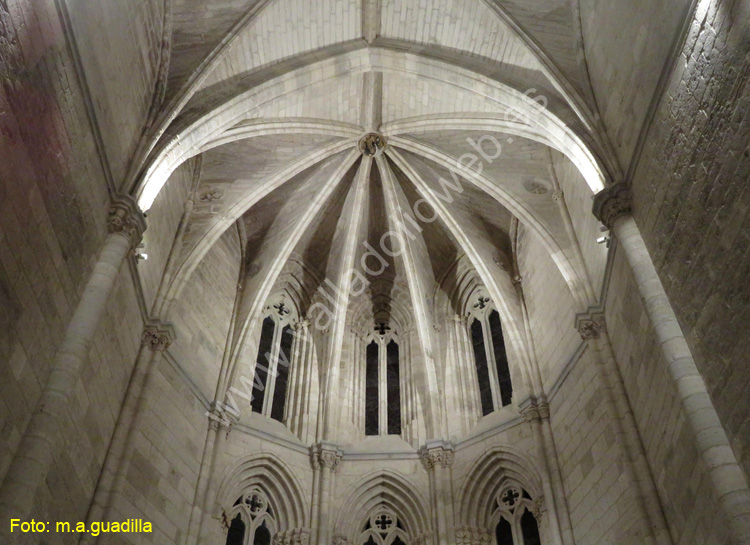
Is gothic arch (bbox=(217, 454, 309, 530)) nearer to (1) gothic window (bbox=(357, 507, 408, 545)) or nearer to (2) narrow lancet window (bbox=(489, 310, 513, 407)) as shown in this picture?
(1) gothic window (bbox=(357, 507, 408, 545))

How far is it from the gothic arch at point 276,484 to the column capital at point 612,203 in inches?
287

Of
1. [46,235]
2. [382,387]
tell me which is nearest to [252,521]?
[382,387]

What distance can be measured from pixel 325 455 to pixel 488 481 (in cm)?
302

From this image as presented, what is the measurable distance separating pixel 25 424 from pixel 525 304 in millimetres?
9654

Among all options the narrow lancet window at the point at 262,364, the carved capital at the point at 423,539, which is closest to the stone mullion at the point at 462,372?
the carved capital at the point at 423,539

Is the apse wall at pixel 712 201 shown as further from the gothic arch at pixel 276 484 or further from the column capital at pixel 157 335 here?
the gothic arch at pixel 276 484

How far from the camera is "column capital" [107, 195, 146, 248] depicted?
8.77 metres

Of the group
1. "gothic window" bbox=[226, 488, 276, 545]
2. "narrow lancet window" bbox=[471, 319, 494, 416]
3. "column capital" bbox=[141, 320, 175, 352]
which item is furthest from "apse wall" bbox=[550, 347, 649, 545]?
"column capital" bbox=[141, 320, 175, 352]

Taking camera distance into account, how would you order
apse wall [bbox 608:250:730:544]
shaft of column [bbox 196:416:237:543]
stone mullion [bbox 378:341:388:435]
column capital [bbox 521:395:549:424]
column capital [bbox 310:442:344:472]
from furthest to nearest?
stone mullion [bbox 378:341:388:435], column capital [bbox 310:442:344:472], column capital [bbox 521:395:549:424], shaft of column [bbox 196:416:237:543], apse wall [bbox 608:250:730:544]

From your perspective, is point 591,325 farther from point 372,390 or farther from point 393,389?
point 372,390

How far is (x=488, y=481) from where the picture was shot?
12.6 metres

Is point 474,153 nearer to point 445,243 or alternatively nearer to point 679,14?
point 445,243

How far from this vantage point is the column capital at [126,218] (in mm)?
8773

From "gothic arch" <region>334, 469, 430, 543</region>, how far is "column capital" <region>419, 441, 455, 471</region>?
55 cm
